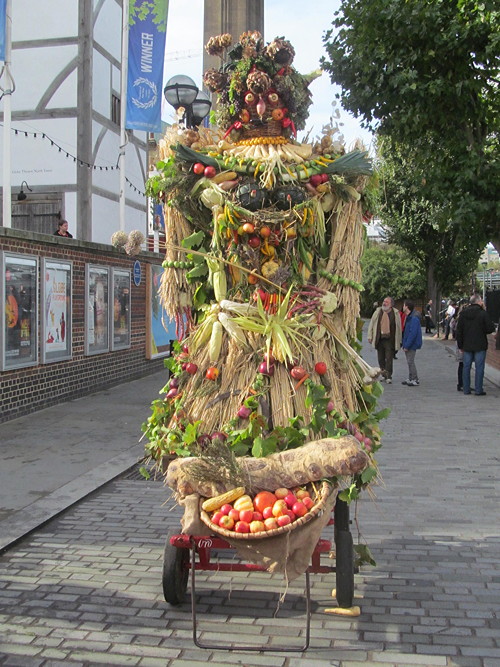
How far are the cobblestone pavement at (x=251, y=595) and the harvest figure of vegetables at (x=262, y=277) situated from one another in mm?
784

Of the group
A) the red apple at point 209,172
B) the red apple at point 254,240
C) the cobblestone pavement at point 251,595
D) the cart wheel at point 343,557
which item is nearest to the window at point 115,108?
the cobblestone pavement at point 251,595

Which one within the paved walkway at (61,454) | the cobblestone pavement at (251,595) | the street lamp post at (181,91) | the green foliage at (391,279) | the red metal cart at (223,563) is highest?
the street lamp post at (181,91)

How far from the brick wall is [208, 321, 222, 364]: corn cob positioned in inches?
235

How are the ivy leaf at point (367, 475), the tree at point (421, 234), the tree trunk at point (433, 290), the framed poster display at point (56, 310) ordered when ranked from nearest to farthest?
the ivy leaf at point (367, 475) < the framed poster display at point (56, 310) < the tree at point (421, 234) < the tree trunk at point (433, 290)

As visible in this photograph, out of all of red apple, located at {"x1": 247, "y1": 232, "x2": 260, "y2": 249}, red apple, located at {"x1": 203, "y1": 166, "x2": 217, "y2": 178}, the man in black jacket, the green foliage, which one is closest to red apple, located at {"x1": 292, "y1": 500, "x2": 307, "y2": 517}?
red apple, located at {"x1": 247, "y1": 232, "x2": 260, "y2": 249}

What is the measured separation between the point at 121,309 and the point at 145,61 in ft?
17.3

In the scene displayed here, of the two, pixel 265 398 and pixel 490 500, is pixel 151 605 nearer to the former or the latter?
pixel 265 398

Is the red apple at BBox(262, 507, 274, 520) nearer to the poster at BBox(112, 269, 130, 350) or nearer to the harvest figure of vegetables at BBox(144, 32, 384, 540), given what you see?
the harvest figure of vegetables at BBox(144, 32, 384, 540)

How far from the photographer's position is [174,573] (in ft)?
13.1

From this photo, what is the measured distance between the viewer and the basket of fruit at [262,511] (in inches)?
130

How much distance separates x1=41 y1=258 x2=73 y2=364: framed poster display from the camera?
1055 centimetres

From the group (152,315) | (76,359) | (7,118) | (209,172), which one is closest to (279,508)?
(209,172)

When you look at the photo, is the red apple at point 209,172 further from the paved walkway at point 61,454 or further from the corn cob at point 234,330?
the paved walkway at point 61,454

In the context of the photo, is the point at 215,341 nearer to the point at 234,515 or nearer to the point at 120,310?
the point at 234,515
